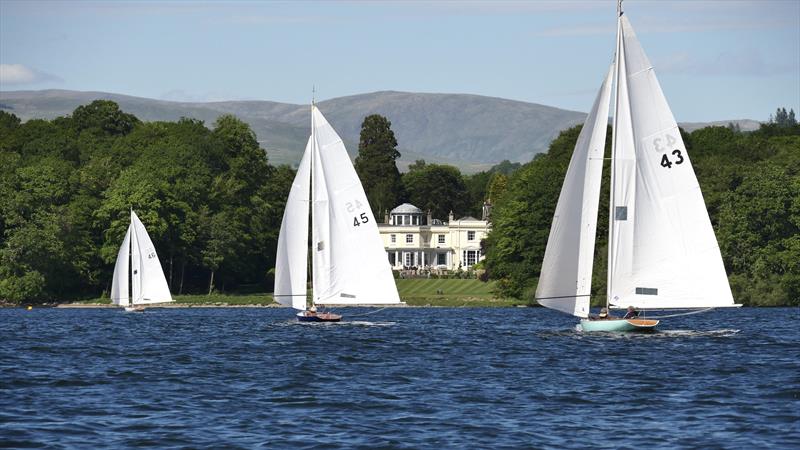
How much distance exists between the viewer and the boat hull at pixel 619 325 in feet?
158

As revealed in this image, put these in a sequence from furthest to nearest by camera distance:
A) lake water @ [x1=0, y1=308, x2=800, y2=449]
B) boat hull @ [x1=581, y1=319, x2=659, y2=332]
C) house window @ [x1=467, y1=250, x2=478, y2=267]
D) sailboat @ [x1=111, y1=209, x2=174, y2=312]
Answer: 1. house window @ [x1=467, y1=250, x2=478, y2=267]
2. sailboat @ [x1=111, y1=209, x2=174, y2=312]
3. boat hull @ [x1=581, y1=319, x2=659, y2=332]
4. lake water @ [x1=0, y1=308, x2=800, y2=449]

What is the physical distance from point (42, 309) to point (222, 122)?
40460 mm

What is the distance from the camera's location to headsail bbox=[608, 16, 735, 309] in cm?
4691

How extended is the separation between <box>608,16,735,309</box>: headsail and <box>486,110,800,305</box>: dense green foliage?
41.9 meters

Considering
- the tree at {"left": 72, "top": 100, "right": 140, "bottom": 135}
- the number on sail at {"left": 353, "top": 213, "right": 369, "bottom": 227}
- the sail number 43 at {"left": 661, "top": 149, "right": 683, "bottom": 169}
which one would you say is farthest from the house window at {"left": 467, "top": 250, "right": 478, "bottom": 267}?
the sail number 43 at {"left": 661, "top": 149, "right": 683, "bottom": 169}

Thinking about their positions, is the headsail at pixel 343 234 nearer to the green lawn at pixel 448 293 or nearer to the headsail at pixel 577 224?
the headsail at pixel 577 224

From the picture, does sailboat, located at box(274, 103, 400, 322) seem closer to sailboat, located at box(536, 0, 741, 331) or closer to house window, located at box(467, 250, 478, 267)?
sailboat, located at box(536, 0, 741, 331)

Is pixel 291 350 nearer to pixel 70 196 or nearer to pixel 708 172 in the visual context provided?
pixel 708 172

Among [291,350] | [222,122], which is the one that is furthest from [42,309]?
[291,350]

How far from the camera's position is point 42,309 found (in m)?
107

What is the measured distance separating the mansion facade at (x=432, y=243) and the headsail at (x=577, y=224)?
131m

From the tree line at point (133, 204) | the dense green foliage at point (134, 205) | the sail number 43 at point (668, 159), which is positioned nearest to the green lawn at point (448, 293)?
the tree line at point (133, 204)

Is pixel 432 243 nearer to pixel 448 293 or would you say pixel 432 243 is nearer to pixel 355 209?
pixel 448 293

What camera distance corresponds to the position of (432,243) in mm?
182000
